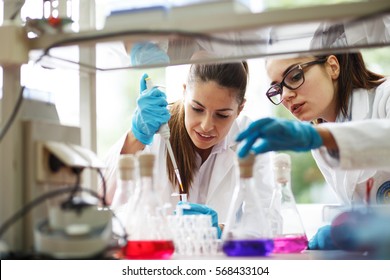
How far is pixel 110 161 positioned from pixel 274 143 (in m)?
0.95

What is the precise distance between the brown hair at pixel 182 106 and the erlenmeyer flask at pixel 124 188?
0.88m

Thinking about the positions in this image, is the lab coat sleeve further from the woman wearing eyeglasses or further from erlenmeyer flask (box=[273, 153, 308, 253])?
the woman wearing eyeglasses

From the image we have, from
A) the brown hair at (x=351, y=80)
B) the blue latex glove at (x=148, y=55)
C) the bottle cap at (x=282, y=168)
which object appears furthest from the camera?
the brown hair at (x=351, y=80)

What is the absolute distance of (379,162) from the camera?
1.33 metres

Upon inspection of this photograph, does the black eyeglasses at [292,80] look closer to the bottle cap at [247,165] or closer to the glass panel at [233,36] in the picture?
the glass panel at [233,36]

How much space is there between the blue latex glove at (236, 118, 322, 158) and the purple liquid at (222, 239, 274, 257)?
0.20 m

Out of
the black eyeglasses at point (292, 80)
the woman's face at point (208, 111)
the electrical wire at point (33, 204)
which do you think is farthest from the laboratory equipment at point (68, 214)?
the black eyeglasses at point (292, 80)

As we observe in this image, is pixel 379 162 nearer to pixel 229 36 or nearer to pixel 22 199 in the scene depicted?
pixel 229 36

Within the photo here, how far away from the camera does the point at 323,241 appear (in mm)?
1590

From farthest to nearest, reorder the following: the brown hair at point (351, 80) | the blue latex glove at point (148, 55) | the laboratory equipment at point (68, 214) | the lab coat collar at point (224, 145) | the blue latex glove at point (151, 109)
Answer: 1. the lab coat collar at point (224, 145)
2. the brown hair at point (351, 80)
3. the blue latex glove at point (151, 109)
4. the blue latex glove at point (148, 55)
5. the laboratory equipment at point (68, 214)

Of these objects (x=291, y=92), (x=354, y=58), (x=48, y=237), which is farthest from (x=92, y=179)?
(x=354, y=58)

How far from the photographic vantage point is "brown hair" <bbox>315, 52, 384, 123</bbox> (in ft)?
7.41

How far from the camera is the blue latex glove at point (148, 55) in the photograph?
1.37 metres

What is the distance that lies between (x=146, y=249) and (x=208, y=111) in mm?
1064
